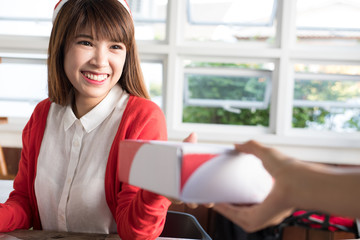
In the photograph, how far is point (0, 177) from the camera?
223 centimetres

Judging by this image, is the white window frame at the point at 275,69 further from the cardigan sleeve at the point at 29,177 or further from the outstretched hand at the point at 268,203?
the outstretched hand at the point at 268,203

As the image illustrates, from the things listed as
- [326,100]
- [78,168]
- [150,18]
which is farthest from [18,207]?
[326,100]

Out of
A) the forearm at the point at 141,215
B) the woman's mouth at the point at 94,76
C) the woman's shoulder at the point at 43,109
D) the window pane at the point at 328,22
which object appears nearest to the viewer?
the forearm at the point at 141,215

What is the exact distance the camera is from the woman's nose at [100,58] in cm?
116

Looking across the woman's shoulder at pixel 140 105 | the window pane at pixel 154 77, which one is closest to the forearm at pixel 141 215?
the woman's shoulder at pixel 140 105

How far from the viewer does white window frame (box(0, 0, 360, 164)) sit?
8.02 ft

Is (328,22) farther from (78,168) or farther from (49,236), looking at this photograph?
(49,236)

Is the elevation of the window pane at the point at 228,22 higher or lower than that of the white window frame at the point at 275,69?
higher

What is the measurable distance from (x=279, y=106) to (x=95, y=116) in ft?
4.88

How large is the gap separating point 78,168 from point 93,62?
1.02 ft

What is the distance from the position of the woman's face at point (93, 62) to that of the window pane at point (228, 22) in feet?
4.84

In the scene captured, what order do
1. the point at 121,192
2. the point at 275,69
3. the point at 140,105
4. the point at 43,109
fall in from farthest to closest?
the point at 275,69
the point at 43,109
the point at 140,105
the point at 121,192

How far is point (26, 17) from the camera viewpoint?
2662 mm

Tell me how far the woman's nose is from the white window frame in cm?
133
